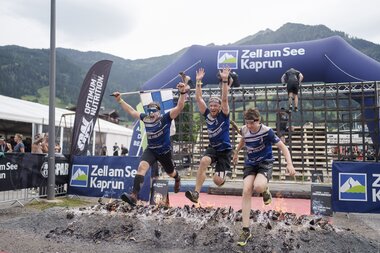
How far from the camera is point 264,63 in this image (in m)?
14.4

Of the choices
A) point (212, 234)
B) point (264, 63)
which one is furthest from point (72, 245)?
point (264, 63)

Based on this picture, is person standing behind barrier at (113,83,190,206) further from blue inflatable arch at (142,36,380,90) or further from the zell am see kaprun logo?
blue inflatable arch at (142,36,380,90)

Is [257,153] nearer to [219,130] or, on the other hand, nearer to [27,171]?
[219,130]

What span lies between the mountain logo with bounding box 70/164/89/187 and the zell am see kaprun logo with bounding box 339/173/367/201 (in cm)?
711

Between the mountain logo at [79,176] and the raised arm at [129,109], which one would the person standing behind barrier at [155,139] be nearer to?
the raised arm at [129,109]

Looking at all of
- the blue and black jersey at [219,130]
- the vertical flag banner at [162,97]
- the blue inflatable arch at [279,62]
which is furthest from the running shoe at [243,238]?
the blue inflatable arch at [279,62]

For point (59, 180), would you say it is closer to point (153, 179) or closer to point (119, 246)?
point (153, 179)

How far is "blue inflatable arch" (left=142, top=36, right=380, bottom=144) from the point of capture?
13000mm

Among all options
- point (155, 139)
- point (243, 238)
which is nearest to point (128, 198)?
point (155, 139)

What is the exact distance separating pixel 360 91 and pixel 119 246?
10745 mm

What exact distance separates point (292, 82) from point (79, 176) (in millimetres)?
7696

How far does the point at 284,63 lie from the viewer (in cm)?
1416

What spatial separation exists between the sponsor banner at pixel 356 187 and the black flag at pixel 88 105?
756cm

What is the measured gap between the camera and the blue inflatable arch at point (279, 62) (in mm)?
13148
